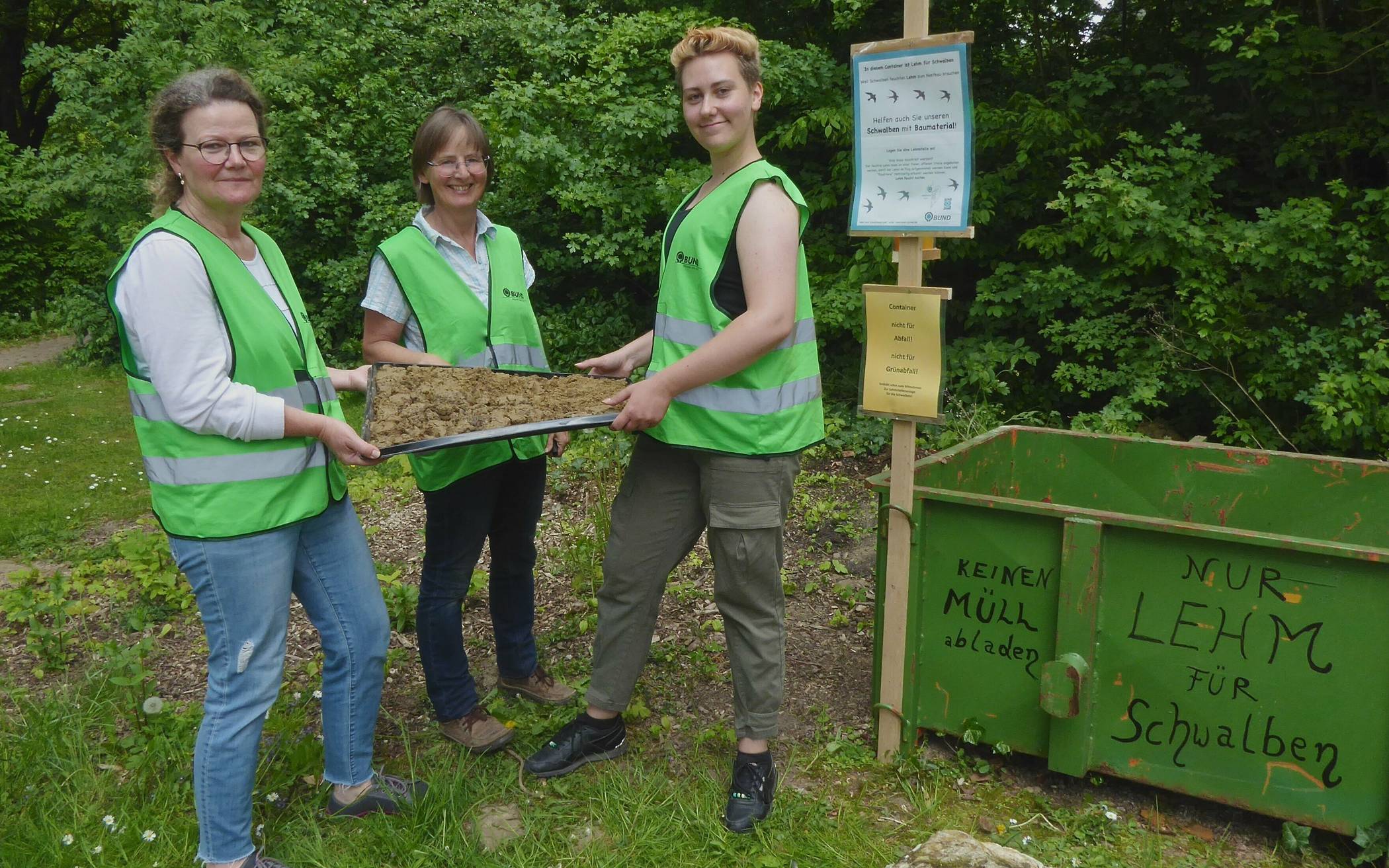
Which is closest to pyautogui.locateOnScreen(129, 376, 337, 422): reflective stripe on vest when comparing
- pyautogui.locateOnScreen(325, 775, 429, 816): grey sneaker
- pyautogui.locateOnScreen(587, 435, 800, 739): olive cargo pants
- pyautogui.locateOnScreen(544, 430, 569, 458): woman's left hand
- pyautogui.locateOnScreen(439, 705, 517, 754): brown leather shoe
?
pyautogui.locateOnScreen(544, 430, 569, 458): woman's left hand

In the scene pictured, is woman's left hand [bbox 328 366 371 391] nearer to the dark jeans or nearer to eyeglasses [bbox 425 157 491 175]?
the dark jeans

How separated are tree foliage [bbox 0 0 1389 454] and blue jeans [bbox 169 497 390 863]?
14.8 ft

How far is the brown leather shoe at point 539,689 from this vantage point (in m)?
3.60

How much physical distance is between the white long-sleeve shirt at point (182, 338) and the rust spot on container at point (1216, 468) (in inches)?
120

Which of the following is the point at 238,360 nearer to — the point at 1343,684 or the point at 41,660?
the point at 41,660

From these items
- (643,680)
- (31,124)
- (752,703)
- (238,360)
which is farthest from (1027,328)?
(31,124)

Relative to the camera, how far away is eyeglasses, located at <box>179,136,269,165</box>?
2305 mm

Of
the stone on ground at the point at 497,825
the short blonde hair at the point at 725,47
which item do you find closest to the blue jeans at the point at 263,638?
the stone on ground at the point at 497,825

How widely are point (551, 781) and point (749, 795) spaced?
25.0 inches

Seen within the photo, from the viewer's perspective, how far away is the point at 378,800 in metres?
2.89

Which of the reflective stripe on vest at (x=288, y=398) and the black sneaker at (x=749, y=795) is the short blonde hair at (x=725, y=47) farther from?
the black sneaker at (x=749, y=795)

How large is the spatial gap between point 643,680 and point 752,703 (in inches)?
39.1

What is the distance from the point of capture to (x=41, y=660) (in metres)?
3.99

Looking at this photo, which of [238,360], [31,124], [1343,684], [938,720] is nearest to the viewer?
[238,360]
